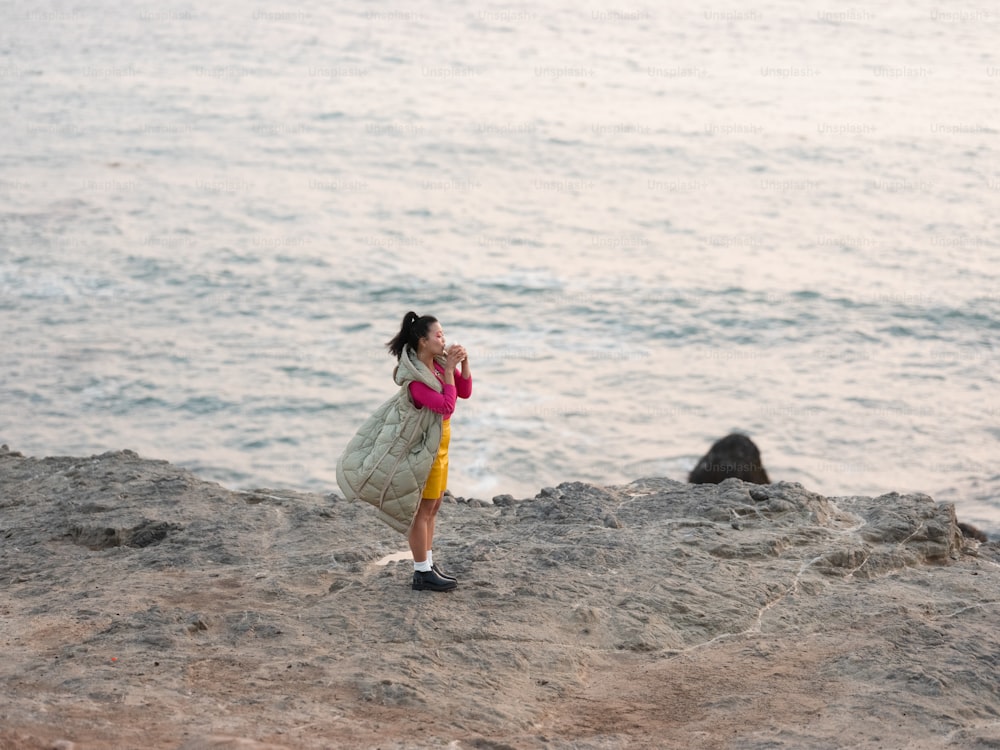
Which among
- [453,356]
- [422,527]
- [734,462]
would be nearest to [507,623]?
[422,527]

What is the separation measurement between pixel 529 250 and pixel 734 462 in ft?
33.6

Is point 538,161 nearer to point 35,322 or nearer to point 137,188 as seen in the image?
point 137,188

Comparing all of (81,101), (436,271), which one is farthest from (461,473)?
(81,101)

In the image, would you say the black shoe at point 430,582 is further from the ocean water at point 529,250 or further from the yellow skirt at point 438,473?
the ocean water at point 529,250

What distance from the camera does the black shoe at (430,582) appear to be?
6.75 metres

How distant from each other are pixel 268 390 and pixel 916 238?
11933mm

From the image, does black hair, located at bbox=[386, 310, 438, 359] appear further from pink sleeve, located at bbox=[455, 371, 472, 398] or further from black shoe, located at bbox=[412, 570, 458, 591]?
black shoe, located at bbox=[412, 570, 458, 591]

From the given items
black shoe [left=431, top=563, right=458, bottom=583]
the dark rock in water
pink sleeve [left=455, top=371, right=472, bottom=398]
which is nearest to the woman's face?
pink sleeve [left=455, top=371, right=472, bottom=398]

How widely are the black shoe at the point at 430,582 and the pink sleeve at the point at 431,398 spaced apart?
38.0 inches

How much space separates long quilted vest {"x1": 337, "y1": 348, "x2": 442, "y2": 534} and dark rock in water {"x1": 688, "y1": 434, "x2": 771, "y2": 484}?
5646 millimetres

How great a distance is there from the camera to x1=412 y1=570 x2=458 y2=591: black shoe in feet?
22.2

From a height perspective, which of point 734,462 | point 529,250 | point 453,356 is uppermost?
point 453,356

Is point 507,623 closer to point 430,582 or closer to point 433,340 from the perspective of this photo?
point 430,582

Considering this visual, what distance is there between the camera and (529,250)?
21203mm
